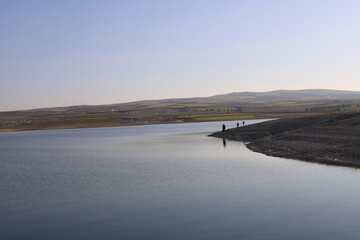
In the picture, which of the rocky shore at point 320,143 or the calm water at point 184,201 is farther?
the rocky shore at point 320,143

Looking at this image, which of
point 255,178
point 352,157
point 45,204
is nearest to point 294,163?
point 352,157

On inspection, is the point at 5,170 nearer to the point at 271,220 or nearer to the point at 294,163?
the point at 294,163

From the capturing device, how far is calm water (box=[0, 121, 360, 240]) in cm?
1505

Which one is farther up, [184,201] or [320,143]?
[320,143]

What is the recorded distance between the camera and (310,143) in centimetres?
3866

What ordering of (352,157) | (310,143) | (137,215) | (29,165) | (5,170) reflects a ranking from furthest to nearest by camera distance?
(310,143), (29,165), (5,170), (352,157), (137,215)

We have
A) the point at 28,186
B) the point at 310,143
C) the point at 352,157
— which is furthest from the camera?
the point at 310,143

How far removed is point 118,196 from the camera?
21094mm

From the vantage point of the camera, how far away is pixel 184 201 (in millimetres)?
19516

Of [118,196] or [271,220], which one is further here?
[118,196]

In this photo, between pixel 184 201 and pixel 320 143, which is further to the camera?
pixel 320 143

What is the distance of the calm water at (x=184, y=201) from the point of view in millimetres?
15047

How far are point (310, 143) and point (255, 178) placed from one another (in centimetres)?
1571

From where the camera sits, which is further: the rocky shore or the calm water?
the rocky shore
